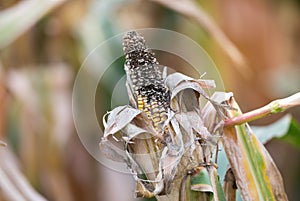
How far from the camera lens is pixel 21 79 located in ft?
4.55

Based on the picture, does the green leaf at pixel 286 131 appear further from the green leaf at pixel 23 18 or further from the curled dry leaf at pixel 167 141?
the green leaf at pixel 23 18

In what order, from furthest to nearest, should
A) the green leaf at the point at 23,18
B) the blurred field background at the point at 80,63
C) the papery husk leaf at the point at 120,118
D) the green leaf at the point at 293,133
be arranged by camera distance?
1. the blurred field background at the point at 80,63
2. the green leaf at the point at 23,18
3. the green leaf at the point at 293,133
4. the papery husk leaf at the point at 120,118

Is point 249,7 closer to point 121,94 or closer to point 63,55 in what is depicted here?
point 63,55

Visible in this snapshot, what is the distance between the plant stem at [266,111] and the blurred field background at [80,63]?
528 millimetres

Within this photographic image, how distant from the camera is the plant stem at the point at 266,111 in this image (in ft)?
1.69

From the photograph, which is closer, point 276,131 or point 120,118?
point 120,118

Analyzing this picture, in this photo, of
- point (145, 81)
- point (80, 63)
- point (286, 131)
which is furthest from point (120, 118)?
point (80, 63)

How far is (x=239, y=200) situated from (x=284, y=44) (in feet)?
4.23

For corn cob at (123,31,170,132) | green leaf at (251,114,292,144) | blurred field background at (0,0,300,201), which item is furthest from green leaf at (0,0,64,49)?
corn cob at (123,31,170,132)

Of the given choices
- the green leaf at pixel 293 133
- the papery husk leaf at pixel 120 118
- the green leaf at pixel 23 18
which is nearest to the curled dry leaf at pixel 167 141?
the papery husk leaf at pixel 120 118

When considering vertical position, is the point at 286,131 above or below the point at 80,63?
below

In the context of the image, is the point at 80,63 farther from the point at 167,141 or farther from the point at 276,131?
the point at 167,141

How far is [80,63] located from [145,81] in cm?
100

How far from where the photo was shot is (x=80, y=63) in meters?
1.50
